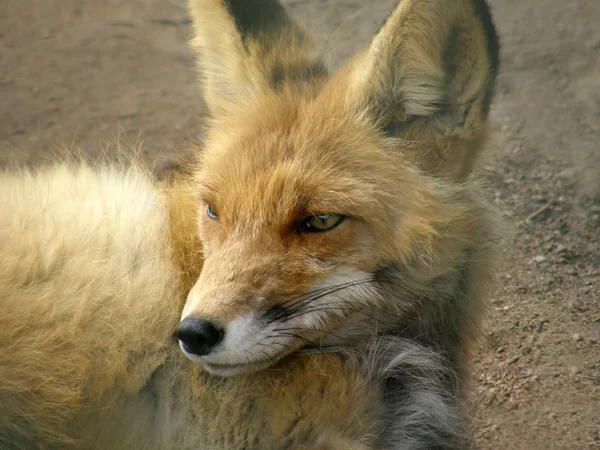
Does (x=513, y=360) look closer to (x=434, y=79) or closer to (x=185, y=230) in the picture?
(x=434, y=79)

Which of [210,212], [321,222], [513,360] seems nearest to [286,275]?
[321,222]

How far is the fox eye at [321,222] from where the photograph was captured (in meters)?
2.98

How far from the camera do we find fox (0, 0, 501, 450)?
9.21 ft

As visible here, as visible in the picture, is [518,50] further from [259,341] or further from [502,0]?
[259,341]

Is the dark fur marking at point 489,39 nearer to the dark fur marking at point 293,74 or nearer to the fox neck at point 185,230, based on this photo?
the dark fur marking at point 293,74

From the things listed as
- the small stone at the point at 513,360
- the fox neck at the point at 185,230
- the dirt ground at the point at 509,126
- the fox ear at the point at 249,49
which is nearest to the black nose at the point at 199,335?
the fox neck at the point at 185,230

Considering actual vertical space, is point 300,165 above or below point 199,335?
above

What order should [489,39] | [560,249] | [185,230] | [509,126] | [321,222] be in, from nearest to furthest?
[321,222], [489,39], [185,230], [560,249], [509,126]

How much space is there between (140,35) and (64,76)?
92 centimetres

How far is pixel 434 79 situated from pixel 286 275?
1110mm

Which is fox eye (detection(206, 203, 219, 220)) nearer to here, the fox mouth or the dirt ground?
the fox mouth

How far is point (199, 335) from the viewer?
2691 mm

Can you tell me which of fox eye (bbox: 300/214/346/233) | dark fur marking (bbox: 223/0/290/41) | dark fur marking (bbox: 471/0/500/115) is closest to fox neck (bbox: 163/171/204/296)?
fox eye (bbox: 300/214/346/233)

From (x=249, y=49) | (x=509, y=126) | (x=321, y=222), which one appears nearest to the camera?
(x=321, y=222)
